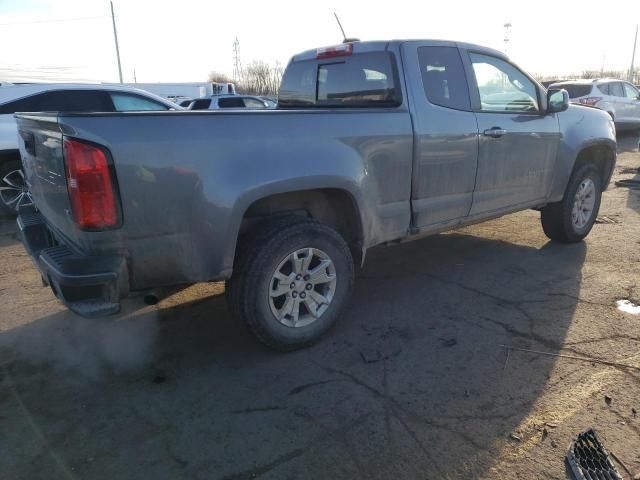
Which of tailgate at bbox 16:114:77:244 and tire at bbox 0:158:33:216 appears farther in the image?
tire at bbox 0:158:33:216

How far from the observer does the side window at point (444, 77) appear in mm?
3938

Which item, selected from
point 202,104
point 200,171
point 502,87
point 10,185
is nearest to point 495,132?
point 502,87

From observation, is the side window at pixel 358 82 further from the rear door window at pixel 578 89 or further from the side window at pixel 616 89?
the side window at pixel 616 89

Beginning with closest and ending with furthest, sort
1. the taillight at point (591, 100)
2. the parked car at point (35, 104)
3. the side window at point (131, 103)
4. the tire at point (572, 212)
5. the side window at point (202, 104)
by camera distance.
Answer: the tire at point (572, 212) → the parked car at point (35, 104) → the side window at point (131, 103) → the taillight at point (591, 100) → the side window at point (202, 104)

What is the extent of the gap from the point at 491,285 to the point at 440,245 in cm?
131

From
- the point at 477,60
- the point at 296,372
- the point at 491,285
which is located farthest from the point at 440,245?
the point at 296,372

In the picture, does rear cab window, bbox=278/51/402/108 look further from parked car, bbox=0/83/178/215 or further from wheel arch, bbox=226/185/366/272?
parked car, bbox=0/83/178/215

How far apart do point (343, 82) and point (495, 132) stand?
134cm

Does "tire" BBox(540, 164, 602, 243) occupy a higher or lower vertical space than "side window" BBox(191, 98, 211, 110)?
lower

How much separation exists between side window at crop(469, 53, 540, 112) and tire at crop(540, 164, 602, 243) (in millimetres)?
1046

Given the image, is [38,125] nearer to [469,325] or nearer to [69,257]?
[69,257]

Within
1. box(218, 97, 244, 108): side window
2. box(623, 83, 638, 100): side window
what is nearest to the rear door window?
box(623, 83, 638, 100): side window

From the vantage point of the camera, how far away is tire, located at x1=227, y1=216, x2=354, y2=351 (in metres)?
3.07

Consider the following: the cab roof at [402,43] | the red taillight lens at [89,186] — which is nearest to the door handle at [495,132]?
the cab roof at [402,43]
